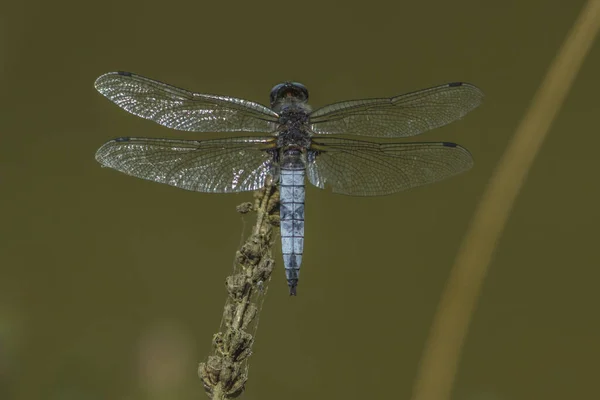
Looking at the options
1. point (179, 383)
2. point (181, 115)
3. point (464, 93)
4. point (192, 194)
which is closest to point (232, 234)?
point (192, 194)

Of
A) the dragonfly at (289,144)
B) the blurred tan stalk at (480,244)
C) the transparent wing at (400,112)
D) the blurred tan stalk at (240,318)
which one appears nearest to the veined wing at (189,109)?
the dragonfly at (289,144)

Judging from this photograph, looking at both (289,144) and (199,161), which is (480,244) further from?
(199,161)

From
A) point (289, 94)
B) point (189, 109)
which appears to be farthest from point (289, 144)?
point (189, 109)

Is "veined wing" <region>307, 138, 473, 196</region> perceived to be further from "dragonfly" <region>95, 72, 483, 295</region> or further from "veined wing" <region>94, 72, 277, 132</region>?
"veined wing" <region>94, 72, 277, 132</region>

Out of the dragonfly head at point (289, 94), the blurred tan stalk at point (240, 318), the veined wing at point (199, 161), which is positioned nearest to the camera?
the blurred tan stalk at point (240, 318)

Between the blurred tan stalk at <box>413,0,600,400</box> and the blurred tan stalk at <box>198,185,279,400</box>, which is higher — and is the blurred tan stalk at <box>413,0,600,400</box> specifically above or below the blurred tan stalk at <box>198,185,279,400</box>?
above

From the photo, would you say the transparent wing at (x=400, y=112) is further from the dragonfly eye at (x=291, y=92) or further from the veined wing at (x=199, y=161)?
the veined wing at (x=199, y=161)

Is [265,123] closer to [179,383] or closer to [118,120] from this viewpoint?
[179,383]

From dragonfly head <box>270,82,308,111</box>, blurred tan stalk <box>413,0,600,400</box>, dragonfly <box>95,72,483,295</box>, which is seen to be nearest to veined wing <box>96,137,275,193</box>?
dragonfly <box>95,72,483,295</box>
